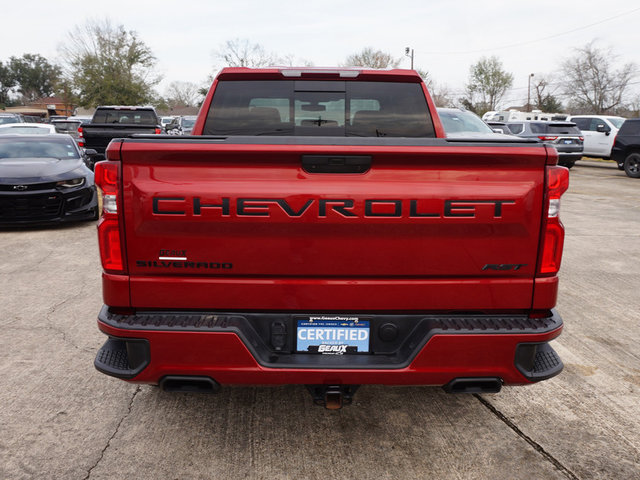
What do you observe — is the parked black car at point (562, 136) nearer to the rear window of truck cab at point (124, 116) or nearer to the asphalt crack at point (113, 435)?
the rear window of truck cab at point (124, 116)

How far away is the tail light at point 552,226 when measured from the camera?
8.15 ft

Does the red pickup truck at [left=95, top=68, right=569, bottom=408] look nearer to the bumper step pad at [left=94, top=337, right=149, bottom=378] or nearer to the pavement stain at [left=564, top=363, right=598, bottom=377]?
the bumper step pad at [left=94, top=337, right=149, bottom=378]

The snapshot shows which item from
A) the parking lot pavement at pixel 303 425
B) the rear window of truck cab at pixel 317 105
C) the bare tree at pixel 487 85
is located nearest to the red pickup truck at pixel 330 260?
the parking lot pavement at pixel 303 425

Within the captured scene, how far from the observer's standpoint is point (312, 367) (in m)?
2.53

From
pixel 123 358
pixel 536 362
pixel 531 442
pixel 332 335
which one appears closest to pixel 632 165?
pixel 531 442

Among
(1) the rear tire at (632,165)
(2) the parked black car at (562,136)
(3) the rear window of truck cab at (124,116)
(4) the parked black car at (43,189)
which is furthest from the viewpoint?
(2) the parked black car at (562,136)

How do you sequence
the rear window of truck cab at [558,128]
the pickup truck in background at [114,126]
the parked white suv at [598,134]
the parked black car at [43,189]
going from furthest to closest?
the parked white suv at [598,134]
the rear window of truck cab at [558,128]
the pickup truck in background at [114,126]
the parked black car at [43,189]

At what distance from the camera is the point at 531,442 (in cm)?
303

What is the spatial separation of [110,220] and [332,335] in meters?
1.14

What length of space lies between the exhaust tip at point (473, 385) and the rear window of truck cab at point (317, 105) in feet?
5.69

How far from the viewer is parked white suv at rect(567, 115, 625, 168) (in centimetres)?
2133

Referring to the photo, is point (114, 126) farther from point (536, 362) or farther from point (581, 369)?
point (536, 362)

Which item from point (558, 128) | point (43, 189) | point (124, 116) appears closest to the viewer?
point (43, 189)

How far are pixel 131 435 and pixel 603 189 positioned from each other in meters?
15.5
